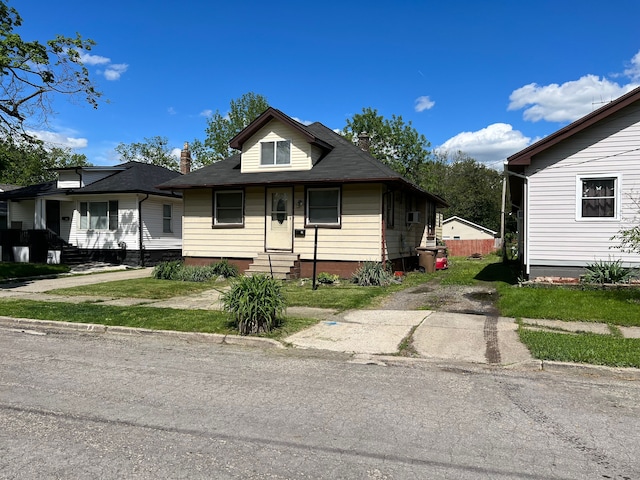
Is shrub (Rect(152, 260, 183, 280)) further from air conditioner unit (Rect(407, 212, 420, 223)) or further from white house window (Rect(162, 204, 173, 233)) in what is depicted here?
air conditioner unit (Rect(407, 212, 420, 223))

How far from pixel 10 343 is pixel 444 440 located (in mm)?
7005

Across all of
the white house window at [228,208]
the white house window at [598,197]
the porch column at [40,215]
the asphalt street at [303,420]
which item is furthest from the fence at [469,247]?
the asphalt street at [303,420]

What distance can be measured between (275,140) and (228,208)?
122 inches

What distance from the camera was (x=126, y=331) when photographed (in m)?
8.44

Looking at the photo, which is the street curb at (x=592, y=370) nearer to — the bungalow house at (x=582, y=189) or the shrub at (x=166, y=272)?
the bungalow house at (x=582, y=189)

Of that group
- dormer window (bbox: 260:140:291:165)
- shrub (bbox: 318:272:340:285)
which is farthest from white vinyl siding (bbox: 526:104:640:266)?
dormer window (bbox: 260:140:291:165)

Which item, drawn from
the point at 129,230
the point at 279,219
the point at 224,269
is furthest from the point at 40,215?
the point at 279,219

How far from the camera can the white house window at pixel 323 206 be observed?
643 inches

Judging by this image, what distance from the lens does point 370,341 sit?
25.3 feet

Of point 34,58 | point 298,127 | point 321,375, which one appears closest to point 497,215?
point 298,127

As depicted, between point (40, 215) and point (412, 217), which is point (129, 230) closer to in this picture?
point (40, 215)

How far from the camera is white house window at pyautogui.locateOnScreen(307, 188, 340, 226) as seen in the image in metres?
16.3

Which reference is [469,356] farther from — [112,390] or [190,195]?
[190,195]

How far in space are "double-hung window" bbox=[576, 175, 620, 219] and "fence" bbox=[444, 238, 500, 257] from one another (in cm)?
2764
